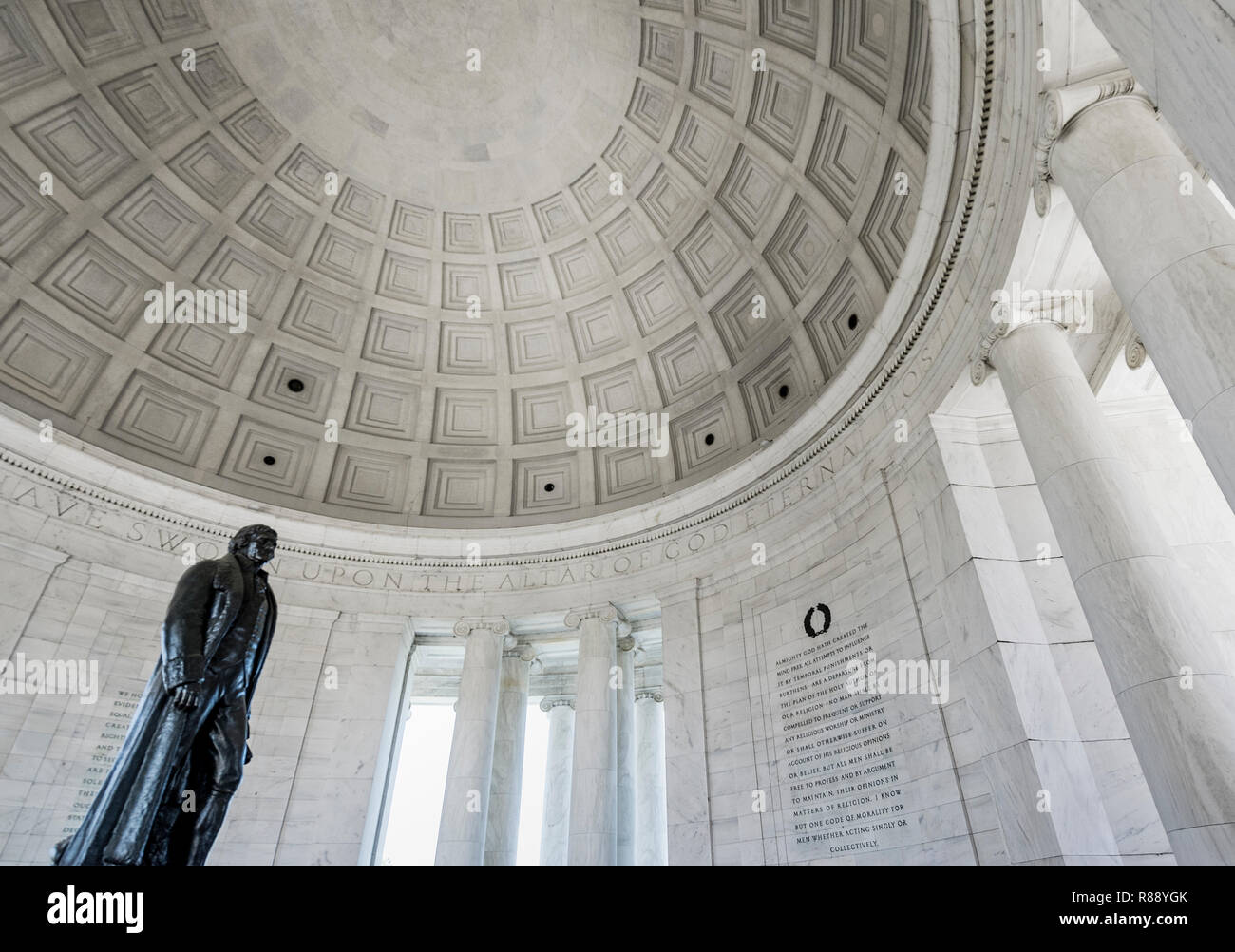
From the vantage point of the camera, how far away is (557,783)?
19609mm

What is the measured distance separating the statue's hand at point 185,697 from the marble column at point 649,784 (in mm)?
14701

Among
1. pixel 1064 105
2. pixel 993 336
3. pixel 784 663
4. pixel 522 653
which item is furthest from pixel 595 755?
pixel 1064 105

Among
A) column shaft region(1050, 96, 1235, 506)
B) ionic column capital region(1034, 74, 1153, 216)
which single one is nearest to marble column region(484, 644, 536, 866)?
ionic column capital region(1034, 74, 1153, 216)

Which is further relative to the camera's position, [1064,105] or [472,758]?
[472,758]

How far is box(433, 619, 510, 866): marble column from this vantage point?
45.9 feet

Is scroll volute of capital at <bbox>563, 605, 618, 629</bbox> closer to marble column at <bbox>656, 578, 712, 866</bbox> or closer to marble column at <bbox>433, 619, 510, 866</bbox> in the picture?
marble column at <bbox>656, 578, 712, 866</bbox>

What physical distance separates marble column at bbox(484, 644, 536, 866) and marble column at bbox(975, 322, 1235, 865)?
1244cm

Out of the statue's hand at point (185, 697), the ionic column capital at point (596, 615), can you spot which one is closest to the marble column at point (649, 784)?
the ionic column capital at point (596, 615)

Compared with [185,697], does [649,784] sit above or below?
above

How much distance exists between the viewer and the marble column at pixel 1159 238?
16.5 feet

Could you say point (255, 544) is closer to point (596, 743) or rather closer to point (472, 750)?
point (596, 743)

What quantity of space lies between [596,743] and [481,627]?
13.2ft

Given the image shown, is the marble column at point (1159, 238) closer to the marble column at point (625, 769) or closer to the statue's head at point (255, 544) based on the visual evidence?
the statue's head at point (255, 544)
